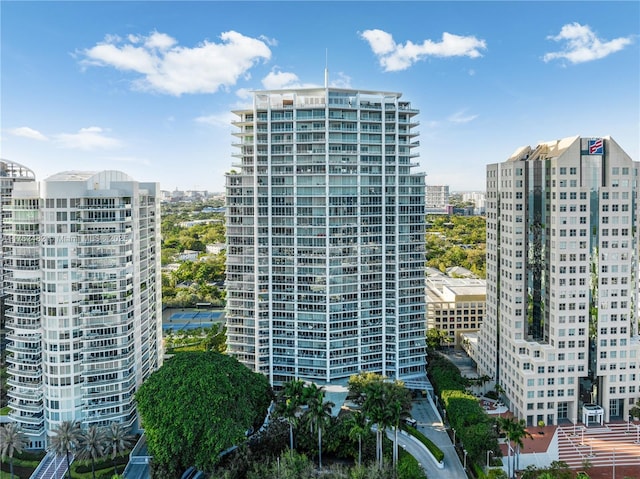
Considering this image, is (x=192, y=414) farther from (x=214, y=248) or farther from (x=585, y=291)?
(x=214, y=248)

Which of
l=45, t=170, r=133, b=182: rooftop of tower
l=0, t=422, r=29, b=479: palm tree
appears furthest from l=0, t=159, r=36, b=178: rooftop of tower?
l=0, t=422, r=29, b=479: palm tree

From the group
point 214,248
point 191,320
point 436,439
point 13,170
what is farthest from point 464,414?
point 214,248

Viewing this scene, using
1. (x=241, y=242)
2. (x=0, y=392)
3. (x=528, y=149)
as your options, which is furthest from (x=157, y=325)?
(x=528, y=149)

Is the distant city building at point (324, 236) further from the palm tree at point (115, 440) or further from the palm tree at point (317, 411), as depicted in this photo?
the palm tree at point (115, 440)

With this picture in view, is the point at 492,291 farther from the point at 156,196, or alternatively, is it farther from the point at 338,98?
the point at 156,196

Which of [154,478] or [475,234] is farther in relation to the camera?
[475,234]

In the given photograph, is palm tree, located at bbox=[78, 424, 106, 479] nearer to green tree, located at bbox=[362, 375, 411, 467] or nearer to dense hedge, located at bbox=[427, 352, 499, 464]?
green tree, located at bbox=[362, 375, 411, 467]
